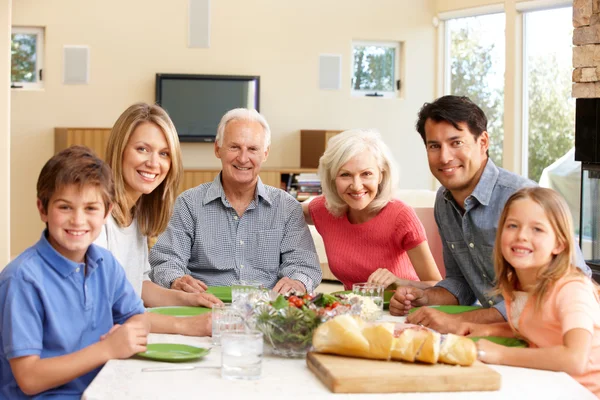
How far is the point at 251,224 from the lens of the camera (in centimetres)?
308

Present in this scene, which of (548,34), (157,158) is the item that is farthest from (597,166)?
(157,158)

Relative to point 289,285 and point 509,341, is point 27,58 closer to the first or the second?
point 289,285

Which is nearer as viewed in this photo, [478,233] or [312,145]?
[478,233]

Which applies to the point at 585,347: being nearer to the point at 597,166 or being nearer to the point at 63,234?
the point at 63,234

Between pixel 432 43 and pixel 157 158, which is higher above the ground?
pixel 432 43

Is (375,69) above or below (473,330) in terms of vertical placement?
above

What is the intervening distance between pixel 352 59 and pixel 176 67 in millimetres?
2009

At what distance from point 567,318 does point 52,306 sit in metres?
1.11

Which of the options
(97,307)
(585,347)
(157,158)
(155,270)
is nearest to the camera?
(585,347)

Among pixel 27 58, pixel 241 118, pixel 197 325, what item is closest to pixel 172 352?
pixel 197 325

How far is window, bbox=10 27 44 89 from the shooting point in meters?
9.20

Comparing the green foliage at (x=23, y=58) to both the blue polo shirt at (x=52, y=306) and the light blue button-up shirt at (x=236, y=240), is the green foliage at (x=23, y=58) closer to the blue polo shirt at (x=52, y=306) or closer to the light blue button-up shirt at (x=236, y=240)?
the light blue button-up shirt at (x=236, y=240)

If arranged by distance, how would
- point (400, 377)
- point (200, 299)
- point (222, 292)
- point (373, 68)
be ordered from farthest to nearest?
point (373, 68) < point (222, 292) < point (200, 299) < point (400, 377)

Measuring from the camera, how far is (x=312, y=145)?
31.1 feet
